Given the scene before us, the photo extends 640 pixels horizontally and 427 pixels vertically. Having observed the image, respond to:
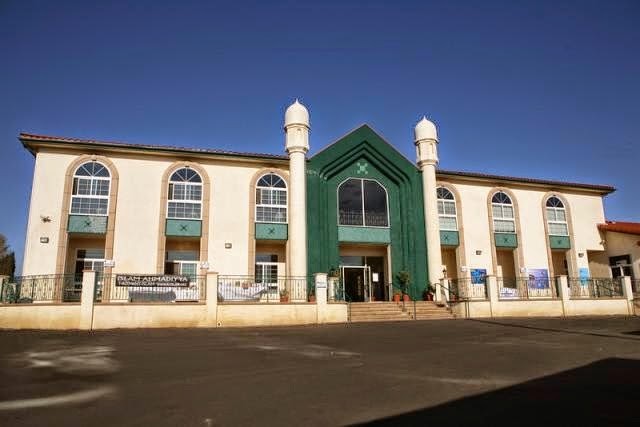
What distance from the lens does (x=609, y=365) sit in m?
7.75

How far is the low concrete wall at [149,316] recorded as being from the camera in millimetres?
15375

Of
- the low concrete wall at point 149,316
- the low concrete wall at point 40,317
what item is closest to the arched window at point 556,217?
the low concrete wall at point 149,316

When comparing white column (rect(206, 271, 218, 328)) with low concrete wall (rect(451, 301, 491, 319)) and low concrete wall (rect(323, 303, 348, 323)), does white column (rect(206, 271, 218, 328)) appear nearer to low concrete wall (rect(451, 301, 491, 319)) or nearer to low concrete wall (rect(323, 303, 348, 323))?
low concrete wall (rect(323, 303, 348, 323))

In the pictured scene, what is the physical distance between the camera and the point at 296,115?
75.7 ft

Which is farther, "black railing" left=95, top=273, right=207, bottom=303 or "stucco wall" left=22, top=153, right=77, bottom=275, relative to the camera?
"stucco wall" left=22, top=153, right=77, bottom=275

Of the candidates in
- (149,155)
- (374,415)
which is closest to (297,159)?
(149,155)

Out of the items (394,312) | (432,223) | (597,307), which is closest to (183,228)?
(394,312)

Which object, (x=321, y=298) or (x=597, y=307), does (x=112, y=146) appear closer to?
(x=321, y=298)

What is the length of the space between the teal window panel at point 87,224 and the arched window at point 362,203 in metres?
11.1

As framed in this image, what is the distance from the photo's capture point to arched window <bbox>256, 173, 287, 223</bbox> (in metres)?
22.8

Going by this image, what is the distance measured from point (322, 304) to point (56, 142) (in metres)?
13.8

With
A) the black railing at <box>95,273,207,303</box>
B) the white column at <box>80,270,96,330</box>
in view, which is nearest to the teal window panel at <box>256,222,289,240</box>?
the black railing at <box>95,273,207,303</box>

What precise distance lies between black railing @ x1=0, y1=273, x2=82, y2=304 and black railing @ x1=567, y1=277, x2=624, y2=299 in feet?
73.8

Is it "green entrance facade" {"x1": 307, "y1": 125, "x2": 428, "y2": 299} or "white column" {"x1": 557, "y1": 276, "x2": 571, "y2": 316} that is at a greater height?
"green entrance facade" {"x1": 307, "y1": 125, "x2": 428, "y2": 299}
